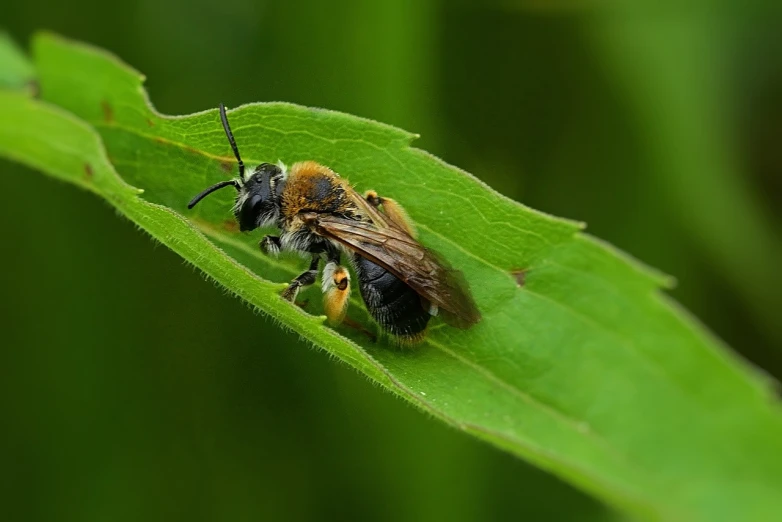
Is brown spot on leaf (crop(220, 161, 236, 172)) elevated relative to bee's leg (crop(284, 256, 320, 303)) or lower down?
elevated

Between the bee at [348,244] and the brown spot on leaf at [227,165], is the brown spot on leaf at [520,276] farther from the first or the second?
the brown spot on leaf at [227,165]

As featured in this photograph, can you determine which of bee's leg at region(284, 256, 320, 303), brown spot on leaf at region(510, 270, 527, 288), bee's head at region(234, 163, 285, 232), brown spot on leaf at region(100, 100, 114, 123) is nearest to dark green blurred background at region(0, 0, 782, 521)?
bee's leg at region(284, 256, 320, 303)

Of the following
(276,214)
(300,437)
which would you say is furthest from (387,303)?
(300,437)

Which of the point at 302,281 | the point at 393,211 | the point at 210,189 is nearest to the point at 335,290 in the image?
the point at 302,281

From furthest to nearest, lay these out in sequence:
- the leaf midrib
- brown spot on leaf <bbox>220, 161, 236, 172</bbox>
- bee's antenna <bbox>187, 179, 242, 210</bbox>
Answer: brown spot on leaf <bbox>220, 161, 236, 172</bbox>
bee's antenna <bbox>187, 179, 242, 210</bbox>
the leaf midrib

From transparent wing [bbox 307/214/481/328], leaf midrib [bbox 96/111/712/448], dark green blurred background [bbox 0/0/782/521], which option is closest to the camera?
leaf midrib [bbox 96/111/712/448]

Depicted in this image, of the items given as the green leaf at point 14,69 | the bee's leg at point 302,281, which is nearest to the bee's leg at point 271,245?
the bee's leg at point 302,281

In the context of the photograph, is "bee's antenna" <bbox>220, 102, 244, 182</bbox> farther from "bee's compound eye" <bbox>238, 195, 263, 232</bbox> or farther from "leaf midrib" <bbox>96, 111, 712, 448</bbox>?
"bee's compound eye" <bbox>238, 195, 263, 232</bbox>

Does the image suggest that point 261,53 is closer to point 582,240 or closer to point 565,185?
point 565,185
